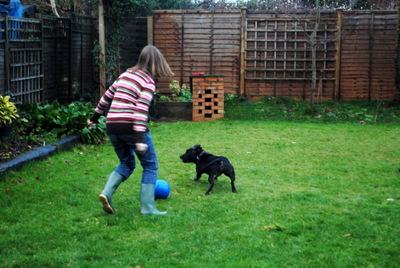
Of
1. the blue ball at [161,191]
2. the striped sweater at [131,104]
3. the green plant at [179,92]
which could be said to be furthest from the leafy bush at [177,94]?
the striped sweater at [131,104]

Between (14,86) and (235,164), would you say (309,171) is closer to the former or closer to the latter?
(235,164)

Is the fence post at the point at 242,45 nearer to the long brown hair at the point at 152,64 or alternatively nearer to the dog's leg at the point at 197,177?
the dog's leg at the point at 197,177

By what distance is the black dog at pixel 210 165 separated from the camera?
22.7 feet

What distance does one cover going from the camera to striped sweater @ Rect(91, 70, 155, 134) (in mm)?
5609

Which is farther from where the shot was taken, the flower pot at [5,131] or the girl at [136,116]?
the flower pot at [5,131]

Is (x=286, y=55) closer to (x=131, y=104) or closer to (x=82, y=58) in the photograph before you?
(x=82, y=58)

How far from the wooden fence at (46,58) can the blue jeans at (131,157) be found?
4822mm

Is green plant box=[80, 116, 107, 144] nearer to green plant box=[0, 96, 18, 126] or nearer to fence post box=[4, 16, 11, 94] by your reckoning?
green plant box=[0, 96, 18, 126]

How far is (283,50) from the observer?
16.2 meters

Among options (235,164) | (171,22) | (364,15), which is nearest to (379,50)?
(364,15)

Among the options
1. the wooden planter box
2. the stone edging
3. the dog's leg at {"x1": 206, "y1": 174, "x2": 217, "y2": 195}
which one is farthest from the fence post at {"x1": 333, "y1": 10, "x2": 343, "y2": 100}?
the dog's leg at {"x1": 206, "y1": 174, "x2": 217, "y2": 195}

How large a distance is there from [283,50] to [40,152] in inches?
363

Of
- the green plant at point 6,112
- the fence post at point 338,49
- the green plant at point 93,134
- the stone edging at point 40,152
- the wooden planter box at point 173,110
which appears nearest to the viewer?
the stone edging at point 40,152

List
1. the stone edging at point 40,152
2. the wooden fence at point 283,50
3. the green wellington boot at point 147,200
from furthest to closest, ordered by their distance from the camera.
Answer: the wooden fence at point 283,50 → the stone edging at point 40,152 → the green wellington boot at point 147,200
